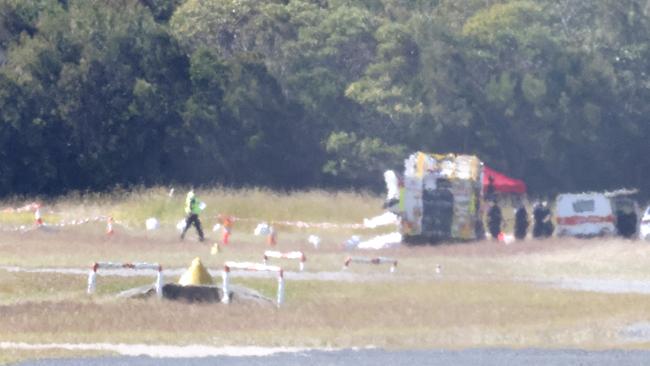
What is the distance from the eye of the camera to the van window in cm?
4816

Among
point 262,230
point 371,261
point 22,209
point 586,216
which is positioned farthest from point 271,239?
point 22,209

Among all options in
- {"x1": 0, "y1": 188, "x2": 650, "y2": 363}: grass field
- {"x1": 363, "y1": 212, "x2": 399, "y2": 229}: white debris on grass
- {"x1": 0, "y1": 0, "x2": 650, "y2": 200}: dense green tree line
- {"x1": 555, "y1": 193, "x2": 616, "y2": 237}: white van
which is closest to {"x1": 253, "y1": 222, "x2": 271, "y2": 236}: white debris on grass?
{"x1": 0, "y1": 188, "x2": 650, "y2": 363}: grass field

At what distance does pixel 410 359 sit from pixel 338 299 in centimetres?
904

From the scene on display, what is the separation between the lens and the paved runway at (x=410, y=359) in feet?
61.2

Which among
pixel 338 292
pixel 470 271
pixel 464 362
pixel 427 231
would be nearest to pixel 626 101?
pixel 427 231

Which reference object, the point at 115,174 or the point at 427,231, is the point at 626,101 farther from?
the point at 427,231

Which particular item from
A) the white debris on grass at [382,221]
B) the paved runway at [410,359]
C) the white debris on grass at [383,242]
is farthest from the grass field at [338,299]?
the white debris on grass at [382,221]

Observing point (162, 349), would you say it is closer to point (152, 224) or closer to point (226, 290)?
Answer: point (226, 290)

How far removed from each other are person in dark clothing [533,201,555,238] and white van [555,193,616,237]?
410 mm

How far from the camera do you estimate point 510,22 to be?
74312 mm

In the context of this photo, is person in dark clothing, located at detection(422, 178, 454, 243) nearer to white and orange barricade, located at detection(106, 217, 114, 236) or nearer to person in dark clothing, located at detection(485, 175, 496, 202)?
person in dark clothing, located at detection(485, 175, 496, 202)

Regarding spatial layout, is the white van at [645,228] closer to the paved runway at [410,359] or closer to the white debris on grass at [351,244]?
the white debris on grass at [351,244]

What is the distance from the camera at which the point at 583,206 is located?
158ft

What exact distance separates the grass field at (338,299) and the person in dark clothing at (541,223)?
2.28 metres
